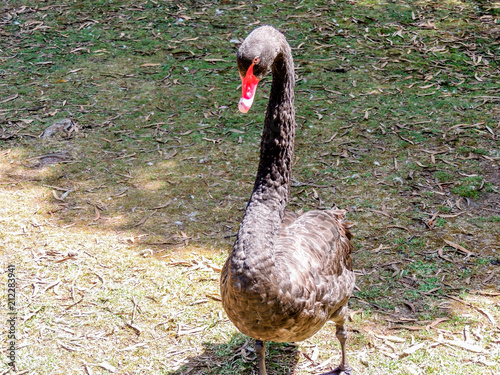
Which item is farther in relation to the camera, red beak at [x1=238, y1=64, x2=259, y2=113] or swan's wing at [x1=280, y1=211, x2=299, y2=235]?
swan's wing at [x1=280, y1=211, x2=299, y2=235]

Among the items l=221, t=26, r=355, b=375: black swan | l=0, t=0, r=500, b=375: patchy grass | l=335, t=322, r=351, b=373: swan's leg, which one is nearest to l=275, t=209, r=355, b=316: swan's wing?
l=221, t=26, r=355, b=375: black swan

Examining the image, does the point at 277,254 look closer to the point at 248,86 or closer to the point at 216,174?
the point at 248,86

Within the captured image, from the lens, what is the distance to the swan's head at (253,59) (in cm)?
257

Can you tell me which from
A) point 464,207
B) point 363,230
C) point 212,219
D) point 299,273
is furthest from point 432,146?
point 299,273

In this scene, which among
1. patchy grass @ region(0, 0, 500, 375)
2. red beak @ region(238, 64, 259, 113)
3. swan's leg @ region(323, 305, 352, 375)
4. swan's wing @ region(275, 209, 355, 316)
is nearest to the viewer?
red beak @ region(238, 64, 259, 113)

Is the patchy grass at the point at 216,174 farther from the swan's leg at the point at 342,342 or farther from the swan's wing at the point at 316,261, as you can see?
the swan's wing at the point at 316,261

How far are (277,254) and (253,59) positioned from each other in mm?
1043

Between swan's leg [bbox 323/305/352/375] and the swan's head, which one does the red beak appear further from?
swan's leg [bbox 323/305/352/375]

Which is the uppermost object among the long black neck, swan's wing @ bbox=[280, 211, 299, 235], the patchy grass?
the long black neck

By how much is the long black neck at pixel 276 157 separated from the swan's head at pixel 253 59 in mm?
180

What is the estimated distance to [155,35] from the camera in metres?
7.61

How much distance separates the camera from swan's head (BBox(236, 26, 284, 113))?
257cm

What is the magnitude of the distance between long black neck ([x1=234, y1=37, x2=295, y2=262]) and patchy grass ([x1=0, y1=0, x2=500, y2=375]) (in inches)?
48.0

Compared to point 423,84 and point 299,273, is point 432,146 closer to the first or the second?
point 423,84
